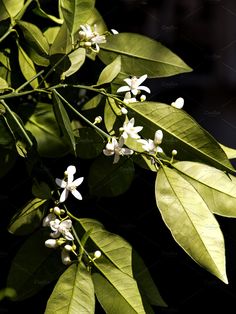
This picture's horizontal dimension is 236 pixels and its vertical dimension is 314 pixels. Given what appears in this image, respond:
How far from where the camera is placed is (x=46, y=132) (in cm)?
95

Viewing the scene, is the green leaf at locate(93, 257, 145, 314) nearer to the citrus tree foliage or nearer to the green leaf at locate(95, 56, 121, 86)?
the citrus tree foliage

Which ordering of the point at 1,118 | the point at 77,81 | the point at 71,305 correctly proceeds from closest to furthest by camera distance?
the point at 71,305, the point at 1,118, the point at 77,81

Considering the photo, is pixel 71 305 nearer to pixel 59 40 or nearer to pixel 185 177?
pixel 185 177

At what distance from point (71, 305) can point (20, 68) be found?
374 mm

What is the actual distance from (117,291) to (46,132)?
11.0 inches

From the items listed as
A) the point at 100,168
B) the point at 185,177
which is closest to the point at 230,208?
the point at 185,177

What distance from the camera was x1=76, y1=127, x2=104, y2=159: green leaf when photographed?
865 millimetres

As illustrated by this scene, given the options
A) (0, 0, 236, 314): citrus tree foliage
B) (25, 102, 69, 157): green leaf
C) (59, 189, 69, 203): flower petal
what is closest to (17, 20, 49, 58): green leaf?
(0, 0, 236, 314): citrus tree foliage

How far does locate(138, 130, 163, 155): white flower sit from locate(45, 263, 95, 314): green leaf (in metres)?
0.16

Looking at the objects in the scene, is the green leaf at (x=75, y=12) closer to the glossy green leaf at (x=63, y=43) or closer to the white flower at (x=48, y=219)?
the glossy green leaf at (x=63, y=43)

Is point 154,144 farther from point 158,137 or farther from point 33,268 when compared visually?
point 33,268

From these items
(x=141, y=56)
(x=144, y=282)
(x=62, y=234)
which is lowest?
(x=144, y=282)

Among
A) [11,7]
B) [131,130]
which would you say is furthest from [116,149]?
[11,7]

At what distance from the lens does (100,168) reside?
877mm
